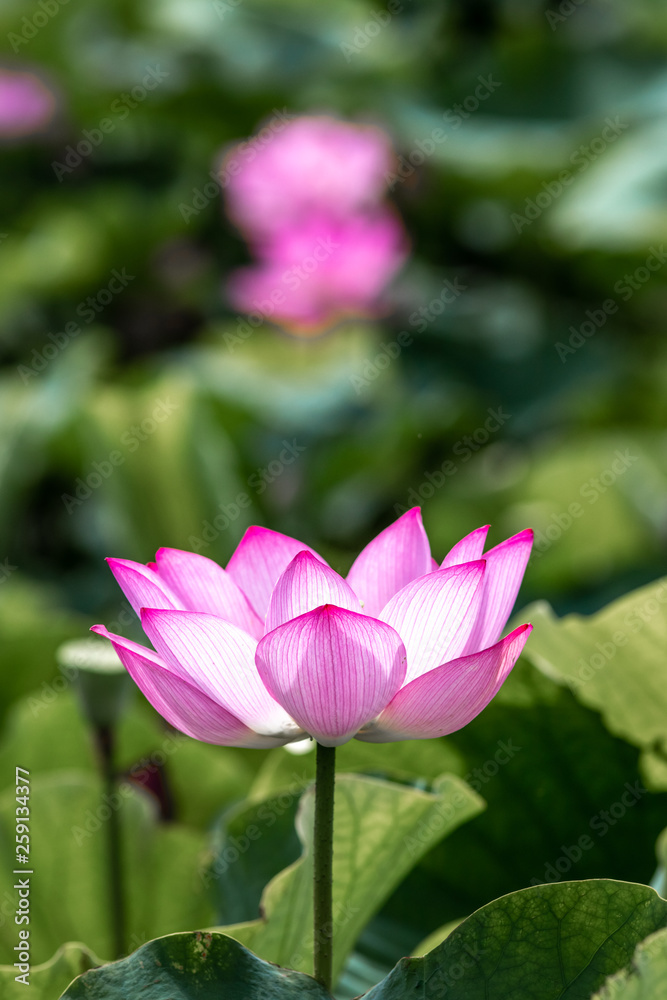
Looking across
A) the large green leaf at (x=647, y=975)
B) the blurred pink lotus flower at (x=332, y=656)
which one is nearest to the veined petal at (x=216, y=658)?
the blurred pink lotus flower at (x=332, y=656)

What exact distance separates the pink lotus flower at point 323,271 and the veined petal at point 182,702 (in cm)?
124

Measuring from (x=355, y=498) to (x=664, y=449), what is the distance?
1.46 feet

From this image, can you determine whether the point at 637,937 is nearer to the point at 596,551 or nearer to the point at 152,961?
the point at 152,961

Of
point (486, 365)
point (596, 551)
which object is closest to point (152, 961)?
point (596, 551)

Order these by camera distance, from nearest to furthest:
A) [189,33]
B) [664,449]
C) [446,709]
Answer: [446,709] < [664,449] < [189,33]

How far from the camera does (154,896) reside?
54cm

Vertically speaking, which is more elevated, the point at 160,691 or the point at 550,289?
the point at 160,691

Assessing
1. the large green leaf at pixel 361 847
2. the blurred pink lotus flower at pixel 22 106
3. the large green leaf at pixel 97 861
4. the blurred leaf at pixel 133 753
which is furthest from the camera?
the blurred pink lotus flower at pixel 22 106

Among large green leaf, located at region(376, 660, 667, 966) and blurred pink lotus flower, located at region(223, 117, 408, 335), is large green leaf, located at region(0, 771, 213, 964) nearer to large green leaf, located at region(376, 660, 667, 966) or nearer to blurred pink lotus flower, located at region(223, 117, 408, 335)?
large green leaf, located at region(376, 660, 667, 966)

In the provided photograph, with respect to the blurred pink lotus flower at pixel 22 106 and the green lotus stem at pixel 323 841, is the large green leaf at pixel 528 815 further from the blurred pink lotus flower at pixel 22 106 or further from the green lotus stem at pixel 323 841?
the blurred pink lotus flower at pixel 22 106

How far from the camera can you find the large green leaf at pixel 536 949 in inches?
12.0

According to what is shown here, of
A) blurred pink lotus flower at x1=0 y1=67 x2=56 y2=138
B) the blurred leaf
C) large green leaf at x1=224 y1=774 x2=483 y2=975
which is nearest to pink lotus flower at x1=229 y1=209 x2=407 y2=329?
blurred pink lotus flower at x1=0 y1=67 x2=56 y2=138

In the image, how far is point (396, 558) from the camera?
343 mm

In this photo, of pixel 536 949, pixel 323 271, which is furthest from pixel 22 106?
pixel 536 949
